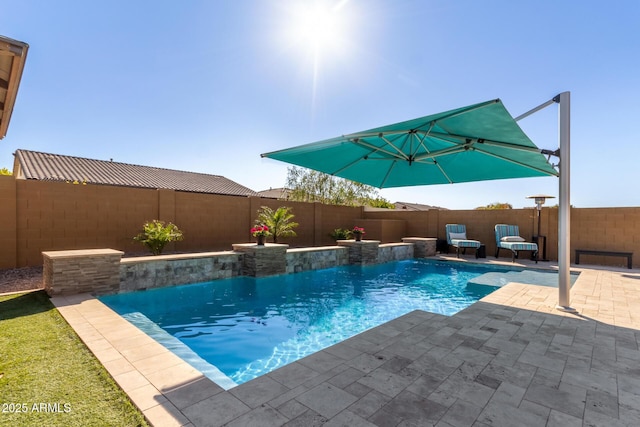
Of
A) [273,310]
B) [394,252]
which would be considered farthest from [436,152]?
[394,252]

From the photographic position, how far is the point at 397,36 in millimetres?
8125

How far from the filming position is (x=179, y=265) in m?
7.48

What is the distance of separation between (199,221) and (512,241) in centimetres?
1226

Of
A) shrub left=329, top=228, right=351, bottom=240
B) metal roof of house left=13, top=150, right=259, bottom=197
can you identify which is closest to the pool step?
shrub left=329, top=228, right=351, bottom=240

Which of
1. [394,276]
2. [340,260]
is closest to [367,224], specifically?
[340,260]

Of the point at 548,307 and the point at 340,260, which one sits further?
the point at 340,260

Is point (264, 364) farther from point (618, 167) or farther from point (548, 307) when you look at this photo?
point (618, 167)

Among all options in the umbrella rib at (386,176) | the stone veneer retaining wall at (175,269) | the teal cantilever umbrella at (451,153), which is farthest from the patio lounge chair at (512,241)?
the stone veneer retaining wall at (175,269)

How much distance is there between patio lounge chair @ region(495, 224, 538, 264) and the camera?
1141cm

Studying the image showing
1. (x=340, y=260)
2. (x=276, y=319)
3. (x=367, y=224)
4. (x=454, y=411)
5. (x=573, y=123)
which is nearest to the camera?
(x=454, y=411)

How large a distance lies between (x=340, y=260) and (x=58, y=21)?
33.0 ft

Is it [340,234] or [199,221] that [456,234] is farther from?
[199,221]

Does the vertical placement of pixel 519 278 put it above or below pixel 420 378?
below

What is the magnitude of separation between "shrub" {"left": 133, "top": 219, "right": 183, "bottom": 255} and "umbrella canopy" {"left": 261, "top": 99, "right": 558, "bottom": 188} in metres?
5.30
